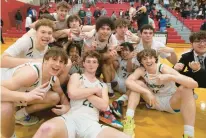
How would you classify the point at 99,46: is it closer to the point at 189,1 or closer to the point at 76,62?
the point at 76,62

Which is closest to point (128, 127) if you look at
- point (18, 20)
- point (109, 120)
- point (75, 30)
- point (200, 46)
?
point (109, 120)

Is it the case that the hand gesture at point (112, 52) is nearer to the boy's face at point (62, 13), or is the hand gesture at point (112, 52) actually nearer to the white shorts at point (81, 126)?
the boy's face at point (62, 13)

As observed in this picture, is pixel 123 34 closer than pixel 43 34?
No

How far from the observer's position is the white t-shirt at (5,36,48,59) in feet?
10.5

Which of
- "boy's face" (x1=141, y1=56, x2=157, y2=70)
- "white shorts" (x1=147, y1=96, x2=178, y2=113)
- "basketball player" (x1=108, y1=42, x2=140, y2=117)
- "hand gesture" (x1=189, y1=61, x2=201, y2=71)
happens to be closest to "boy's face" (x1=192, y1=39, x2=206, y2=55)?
"hand gesture" (x1=189, y1=61, x2=201, y2=71)

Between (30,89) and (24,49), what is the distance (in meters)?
0.78

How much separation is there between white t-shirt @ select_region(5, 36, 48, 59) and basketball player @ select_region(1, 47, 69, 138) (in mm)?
301

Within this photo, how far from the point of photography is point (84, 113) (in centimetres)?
278

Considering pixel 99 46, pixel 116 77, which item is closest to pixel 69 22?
pixel 99 46

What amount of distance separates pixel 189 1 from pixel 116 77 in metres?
21.6

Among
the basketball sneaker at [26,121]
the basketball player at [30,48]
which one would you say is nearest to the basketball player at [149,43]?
the basketball player at [30,48]

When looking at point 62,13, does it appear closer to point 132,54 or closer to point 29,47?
point 29,47

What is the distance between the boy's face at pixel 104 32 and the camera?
157 inches

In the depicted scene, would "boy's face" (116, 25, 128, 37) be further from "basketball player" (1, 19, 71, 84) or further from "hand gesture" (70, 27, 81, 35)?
"basketball player" (1, 19, 71, 84)
